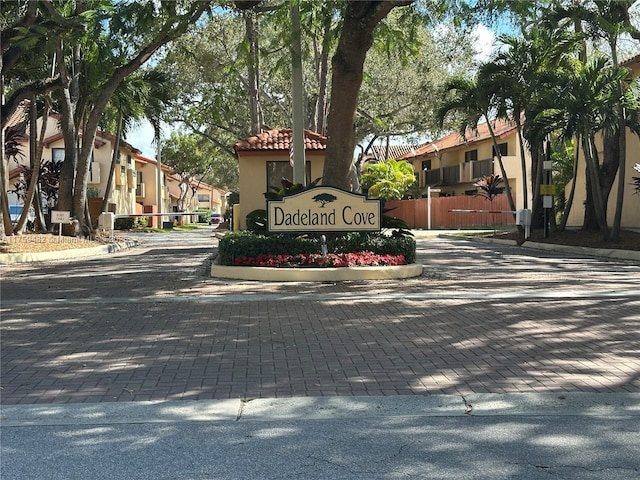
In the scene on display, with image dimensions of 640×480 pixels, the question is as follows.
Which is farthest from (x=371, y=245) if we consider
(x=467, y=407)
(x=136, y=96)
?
(x=136, y=96)

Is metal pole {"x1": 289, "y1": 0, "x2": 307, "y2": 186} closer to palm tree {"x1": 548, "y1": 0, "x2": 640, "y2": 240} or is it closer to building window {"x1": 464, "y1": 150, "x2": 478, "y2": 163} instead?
palm tree {"x1": 548, "y1": 0, "x2": 640, "y2": 240}

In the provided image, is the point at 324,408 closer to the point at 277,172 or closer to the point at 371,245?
the point at 371,245

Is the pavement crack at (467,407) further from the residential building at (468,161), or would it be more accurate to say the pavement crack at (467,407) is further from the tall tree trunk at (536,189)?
the residential building at (468,161)

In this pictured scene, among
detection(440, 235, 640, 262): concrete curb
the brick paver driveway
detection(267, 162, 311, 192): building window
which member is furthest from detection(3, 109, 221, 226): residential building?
the brick paver driveway

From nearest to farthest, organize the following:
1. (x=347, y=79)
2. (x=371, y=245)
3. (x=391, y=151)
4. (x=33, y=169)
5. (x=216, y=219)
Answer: (x=371, y=245) < (x=347, y=79) < (x=33, y=169) < (x=216, y=219) < (x=391, y=151)

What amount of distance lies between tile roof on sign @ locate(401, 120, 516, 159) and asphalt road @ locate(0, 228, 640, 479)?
3166 cm

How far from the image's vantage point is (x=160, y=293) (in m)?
10.8

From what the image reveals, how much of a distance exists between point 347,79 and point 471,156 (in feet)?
107

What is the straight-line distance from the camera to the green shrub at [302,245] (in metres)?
12.9

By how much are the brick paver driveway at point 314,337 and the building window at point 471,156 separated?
105 feet

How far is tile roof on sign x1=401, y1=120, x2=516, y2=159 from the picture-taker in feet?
136

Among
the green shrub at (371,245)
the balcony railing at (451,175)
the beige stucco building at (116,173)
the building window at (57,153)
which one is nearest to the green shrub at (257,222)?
the green shrub at (371,245)

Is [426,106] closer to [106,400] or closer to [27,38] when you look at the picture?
[27,38]

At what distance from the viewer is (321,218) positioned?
13.3 m
